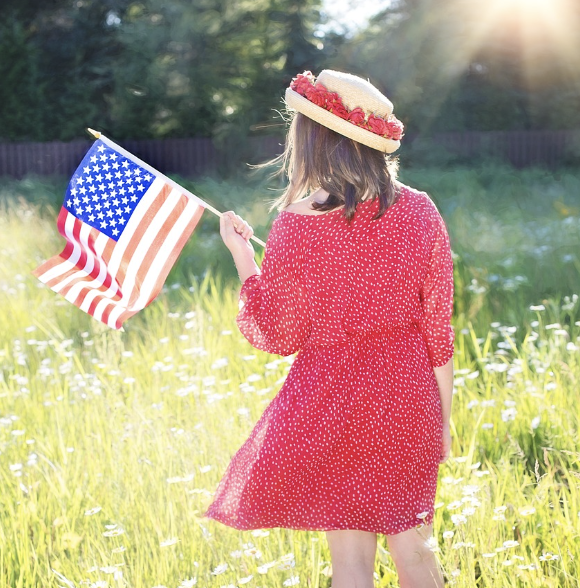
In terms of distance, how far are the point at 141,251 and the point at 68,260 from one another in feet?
0.88

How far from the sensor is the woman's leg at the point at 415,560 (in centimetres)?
236

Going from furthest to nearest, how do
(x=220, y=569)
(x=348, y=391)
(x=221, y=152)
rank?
(x=221, y=152), (x=220, y=569), (x=348, y=391)

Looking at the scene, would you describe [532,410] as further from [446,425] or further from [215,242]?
[215,242]

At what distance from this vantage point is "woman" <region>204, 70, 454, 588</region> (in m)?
2.32

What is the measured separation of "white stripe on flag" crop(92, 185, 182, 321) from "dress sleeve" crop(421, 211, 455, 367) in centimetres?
107

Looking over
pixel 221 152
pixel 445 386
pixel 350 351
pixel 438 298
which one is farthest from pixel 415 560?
pixel 221 152

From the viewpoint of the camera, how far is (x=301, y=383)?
2.36 m

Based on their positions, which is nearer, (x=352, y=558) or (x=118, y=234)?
(x=352, y=558)

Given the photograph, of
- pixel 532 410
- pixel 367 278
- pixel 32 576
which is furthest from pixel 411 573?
pixel 532 410

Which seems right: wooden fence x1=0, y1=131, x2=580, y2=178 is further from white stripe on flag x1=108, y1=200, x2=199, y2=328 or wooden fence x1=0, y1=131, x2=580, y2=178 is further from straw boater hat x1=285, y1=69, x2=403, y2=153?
straw boater hat x1=285, y1=69, x2=403, y2=153

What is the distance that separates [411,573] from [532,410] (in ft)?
5.18

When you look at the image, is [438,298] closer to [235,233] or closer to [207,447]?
[235,233]

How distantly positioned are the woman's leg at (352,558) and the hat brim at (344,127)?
99 centimetres

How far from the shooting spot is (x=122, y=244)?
3.19 metres
